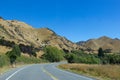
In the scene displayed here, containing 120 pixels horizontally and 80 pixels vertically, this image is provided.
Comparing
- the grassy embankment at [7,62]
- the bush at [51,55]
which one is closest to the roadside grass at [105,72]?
the grassy embankment at [7,62]

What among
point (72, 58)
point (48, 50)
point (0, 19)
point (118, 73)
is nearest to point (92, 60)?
point (72, 58)

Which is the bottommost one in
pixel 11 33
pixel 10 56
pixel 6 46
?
pixel 10 56

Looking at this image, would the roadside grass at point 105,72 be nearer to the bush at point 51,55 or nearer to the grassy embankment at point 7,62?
the grassy embankment at point 7,62

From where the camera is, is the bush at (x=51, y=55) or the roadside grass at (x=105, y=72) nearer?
the roadside grass at (x=105, y=72)

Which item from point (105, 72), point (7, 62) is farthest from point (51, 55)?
point (105, 72)

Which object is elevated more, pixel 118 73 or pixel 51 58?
pixel 51 58

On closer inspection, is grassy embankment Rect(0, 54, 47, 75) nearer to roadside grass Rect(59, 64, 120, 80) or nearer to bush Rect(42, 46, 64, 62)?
roadside grass Rect(59, 64, 120, 80)

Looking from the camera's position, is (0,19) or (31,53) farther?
(0,19)

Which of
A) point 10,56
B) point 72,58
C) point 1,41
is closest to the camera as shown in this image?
point 10,56

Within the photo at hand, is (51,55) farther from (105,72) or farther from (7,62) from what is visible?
(105,72)

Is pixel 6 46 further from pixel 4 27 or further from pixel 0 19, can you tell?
pixel 0 19

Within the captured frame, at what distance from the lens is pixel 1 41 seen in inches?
5423

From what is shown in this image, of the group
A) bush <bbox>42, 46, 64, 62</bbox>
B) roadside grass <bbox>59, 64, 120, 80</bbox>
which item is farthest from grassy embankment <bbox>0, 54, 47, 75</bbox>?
bush <bbox>42, 46, 64, 62</bbox>

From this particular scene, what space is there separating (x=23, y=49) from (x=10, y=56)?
66.5m
